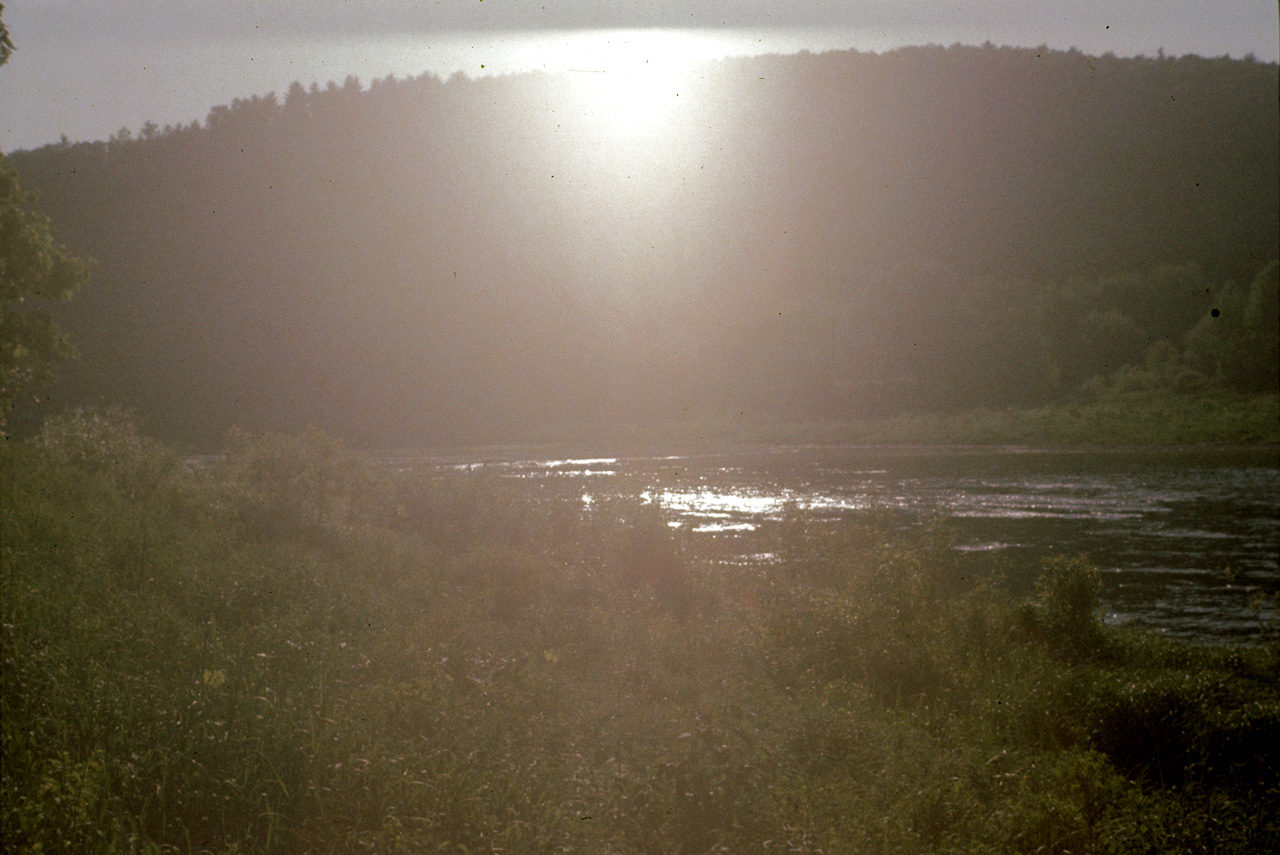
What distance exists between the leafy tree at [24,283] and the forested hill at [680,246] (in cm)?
4650

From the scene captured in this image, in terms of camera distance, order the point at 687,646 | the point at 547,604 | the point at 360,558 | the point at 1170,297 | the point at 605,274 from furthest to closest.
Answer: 1. the point at 605,274
2. the point at 1170,297
3. the point at 360,558
4. the point at 547,604
5. the point at 687,646

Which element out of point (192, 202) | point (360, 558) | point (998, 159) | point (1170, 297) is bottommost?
point (360, 558)

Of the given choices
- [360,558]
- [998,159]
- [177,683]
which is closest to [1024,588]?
[360,558]

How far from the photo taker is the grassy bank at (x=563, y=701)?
8.34 meters

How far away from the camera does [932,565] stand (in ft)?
69.7

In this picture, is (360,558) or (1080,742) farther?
(360,558)

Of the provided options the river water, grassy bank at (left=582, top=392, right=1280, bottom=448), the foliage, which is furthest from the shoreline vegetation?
the foliage

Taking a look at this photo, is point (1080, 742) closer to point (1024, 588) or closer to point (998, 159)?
point (1024, 588)

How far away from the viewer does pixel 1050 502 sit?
36.8 meters

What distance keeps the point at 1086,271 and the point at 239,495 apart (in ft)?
436

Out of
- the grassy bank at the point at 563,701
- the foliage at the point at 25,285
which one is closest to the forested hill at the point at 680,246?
the foliage at the point at 25,285

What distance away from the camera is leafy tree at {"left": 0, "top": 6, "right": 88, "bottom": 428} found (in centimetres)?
2077

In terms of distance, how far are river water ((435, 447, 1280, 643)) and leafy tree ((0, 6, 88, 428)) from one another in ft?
59.5

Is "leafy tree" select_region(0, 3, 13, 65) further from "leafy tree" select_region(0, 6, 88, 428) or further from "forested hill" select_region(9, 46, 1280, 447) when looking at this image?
"forested hill" select_region(9, 46, 1280, 447)
